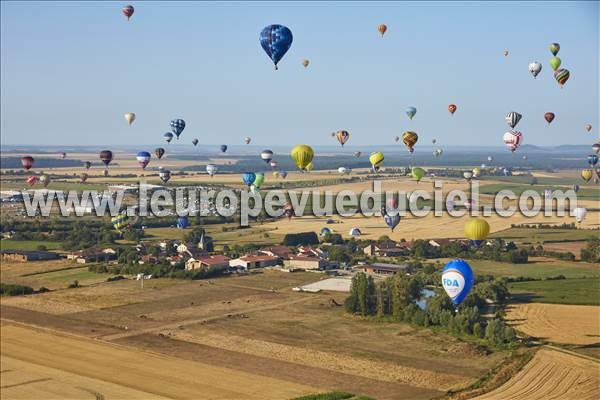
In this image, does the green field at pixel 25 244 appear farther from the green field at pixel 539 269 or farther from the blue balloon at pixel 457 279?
the blue balloon at pixel 457 279

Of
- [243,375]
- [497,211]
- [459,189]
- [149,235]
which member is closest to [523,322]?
[243,375]

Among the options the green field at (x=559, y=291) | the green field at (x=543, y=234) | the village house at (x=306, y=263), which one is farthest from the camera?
the green field at (x=543, y=234)

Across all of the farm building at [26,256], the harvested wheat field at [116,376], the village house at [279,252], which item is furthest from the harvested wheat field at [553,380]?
the farm building at [26,256]

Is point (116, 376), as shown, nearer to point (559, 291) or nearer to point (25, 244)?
point (559, 291)

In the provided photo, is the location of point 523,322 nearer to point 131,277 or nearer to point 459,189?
point 131,277

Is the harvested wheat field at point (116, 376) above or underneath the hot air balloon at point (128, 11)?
underneath

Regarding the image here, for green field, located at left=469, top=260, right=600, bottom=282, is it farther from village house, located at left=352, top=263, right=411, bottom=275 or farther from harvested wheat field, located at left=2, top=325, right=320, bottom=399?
harvested wheat field, located at left=2, top=325, right=320, bottom=399

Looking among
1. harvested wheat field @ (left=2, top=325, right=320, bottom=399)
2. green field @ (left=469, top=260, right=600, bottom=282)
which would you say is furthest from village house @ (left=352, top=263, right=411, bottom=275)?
harvested wheat field @ (left=2, top=325, right=320, bottom=399)
